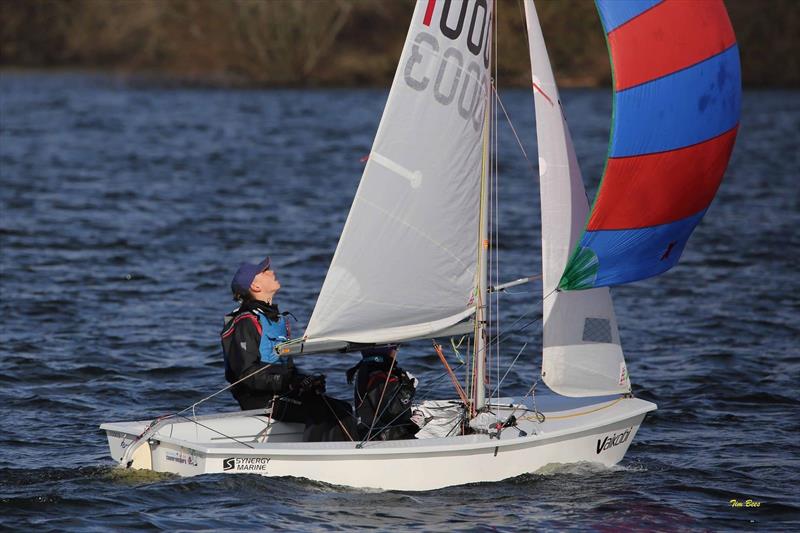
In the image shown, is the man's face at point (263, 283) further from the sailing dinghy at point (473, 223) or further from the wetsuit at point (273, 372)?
the sailing dinghy at point (473, 223)

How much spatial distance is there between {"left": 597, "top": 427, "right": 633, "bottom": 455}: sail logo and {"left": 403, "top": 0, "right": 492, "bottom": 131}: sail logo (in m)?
2.43

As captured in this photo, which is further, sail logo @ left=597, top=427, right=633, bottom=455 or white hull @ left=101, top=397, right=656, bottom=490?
sail logo @ left=597, top=427, right=633, bottom=455

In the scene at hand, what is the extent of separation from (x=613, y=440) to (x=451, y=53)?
9.28ft

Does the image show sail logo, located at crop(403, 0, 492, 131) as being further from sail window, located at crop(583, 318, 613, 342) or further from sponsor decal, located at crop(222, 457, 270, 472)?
sponsor decal, located at crop(222, 457, 270, 472)

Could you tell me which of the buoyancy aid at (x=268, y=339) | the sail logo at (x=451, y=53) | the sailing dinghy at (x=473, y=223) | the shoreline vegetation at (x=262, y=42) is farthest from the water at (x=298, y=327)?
the shoreline vegetation at (x=262, y=42)

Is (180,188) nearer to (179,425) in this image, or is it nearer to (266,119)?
(266,119)

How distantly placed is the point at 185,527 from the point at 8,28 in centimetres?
5318

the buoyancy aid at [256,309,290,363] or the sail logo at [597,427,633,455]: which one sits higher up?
the buoyancy aid at [256,309,290,363]

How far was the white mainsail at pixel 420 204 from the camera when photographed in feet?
26.9

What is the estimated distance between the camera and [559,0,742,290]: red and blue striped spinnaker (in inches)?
317

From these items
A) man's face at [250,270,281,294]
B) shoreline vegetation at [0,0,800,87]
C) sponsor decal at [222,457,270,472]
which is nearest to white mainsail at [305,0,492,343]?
man's face at [250,270,281,294]

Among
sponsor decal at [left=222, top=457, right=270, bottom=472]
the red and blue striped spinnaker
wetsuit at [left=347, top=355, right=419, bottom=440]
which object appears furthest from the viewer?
wetsuit at [left=347, top=355, right=419, bottom=440]

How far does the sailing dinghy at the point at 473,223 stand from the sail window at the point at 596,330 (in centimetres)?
19

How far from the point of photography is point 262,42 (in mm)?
50000
